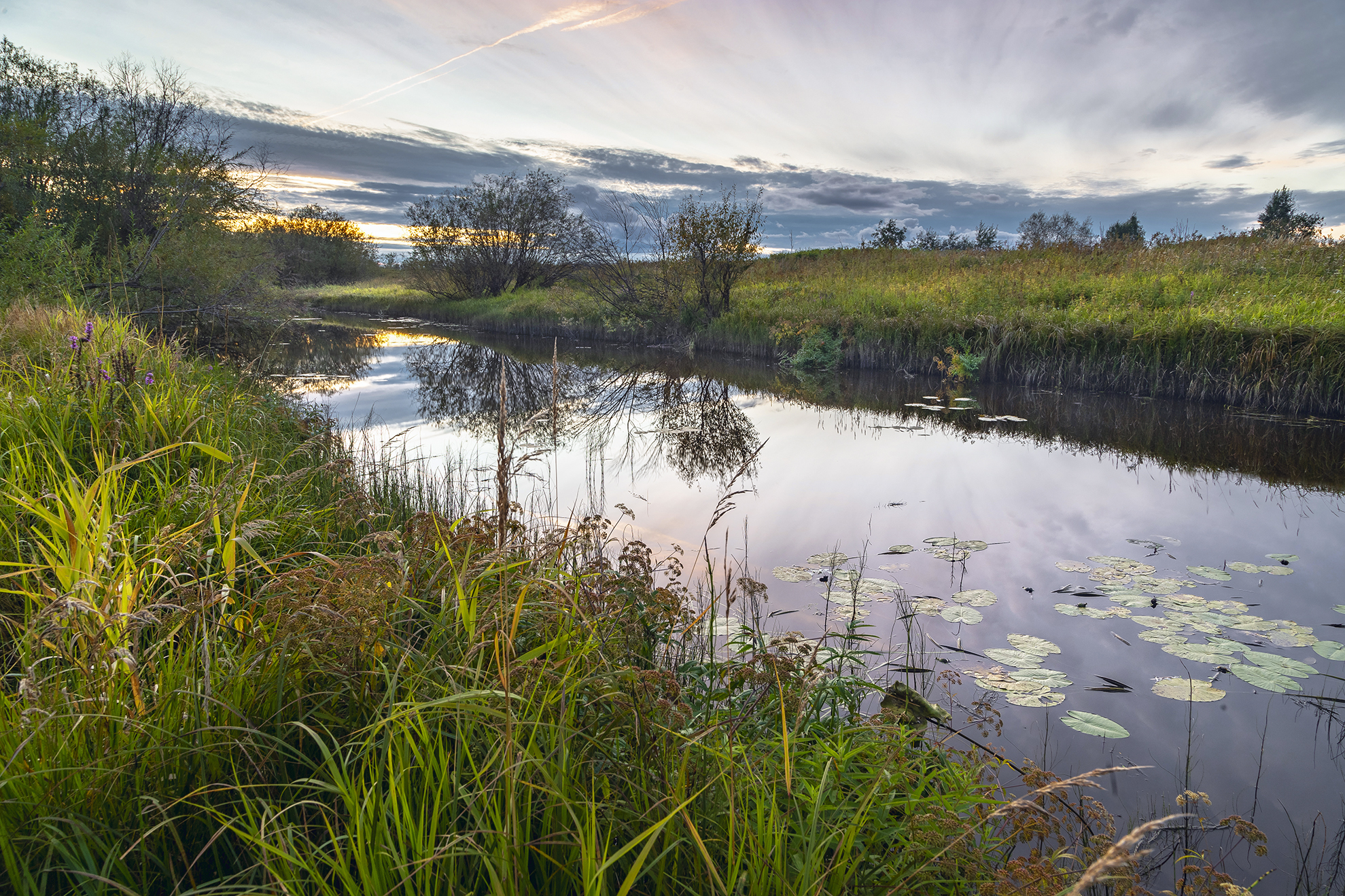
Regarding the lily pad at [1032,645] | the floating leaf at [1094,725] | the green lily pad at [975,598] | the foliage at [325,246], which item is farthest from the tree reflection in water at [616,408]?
the foliage at [325,246]

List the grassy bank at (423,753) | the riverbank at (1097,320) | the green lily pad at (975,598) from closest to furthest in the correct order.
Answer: the grassy bank at (423,753) < the green lily pad at (975,598) < the riverbank at (1097,320)

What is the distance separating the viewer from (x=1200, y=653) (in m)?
3.44

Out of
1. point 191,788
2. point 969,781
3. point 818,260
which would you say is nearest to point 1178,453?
point 969,781

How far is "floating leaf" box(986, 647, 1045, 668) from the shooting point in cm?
337

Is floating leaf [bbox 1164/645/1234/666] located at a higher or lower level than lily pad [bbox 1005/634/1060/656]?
higher

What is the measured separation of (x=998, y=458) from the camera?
7488 millimetres

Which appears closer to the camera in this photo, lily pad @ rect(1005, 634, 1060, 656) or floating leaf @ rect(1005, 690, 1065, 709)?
floating leaf @ rect(1005, 690, 1065, 709)

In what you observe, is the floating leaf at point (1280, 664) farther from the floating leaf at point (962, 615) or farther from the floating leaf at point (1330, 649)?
the floating leaf at point (962, 615)

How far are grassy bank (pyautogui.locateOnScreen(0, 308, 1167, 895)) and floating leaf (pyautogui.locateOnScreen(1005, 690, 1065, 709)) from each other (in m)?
0.66

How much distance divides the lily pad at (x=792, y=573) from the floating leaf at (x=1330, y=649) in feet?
8.90

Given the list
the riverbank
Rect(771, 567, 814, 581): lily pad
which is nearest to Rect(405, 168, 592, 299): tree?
the riverbank

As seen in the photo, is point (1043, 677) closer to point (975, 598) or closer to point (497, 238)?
point (975, 598)

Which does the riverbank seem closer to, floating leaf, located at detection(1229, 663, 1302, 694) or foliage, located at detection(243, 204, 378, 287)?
floating leaf, located at detection(1229, 663, 1302, 694)

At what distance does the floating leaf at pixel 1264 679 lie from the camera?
313 centimetres
